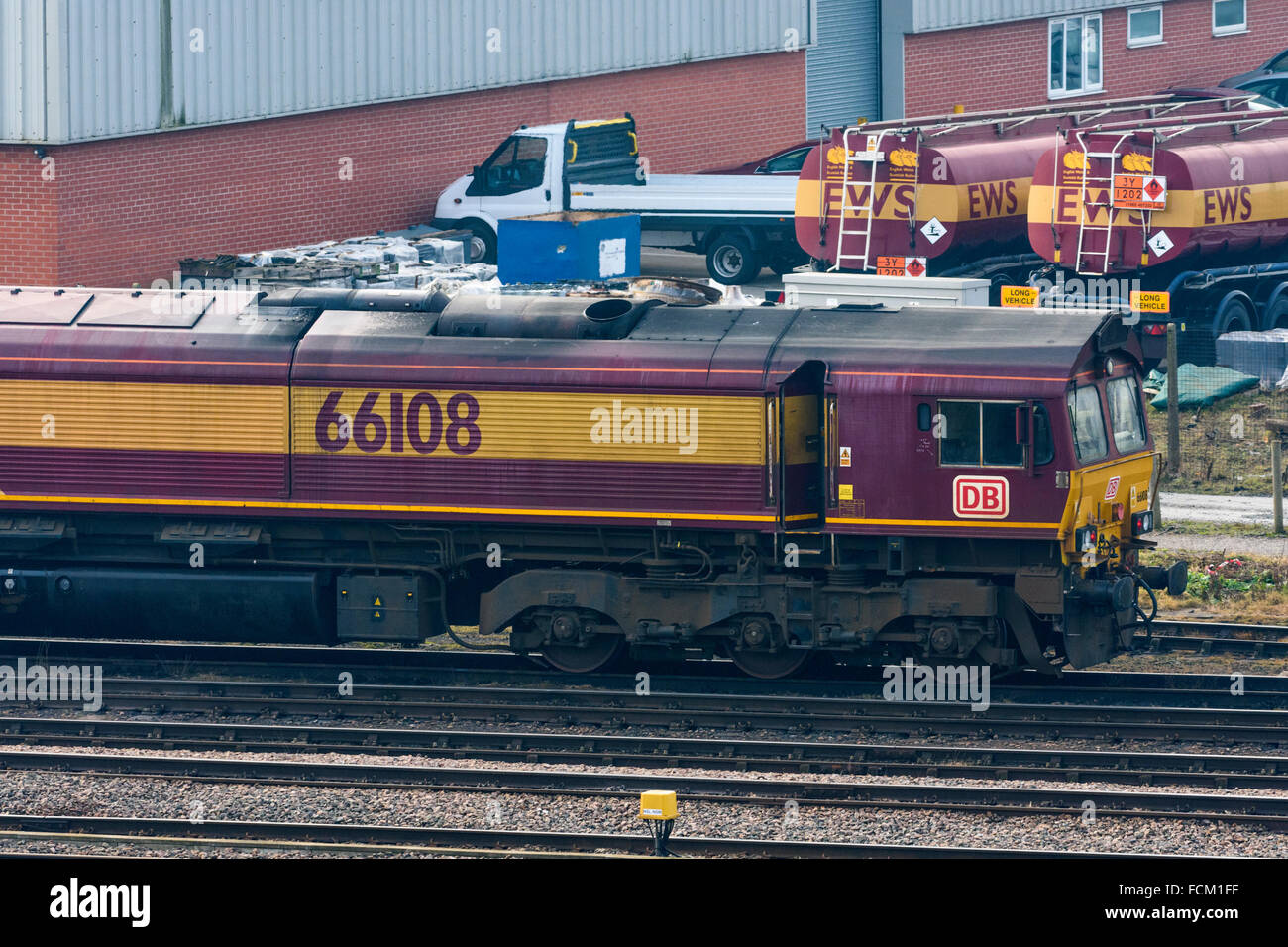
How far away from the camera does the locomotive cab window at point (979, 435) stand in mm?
17234

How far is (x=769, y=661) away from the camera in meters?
18.6

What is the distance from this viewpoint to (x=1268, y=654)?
19500 mm

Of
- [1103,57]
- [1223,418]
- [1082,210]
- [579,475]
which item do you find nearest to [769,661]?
[579,475]

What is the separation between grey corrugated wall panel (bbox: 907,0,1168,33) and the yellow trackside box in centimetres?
3422

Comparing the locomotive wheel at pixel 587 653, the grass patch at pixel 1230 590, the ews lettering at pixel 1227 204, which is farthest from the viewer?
Answer: the ews lettering at pixel 1227 204

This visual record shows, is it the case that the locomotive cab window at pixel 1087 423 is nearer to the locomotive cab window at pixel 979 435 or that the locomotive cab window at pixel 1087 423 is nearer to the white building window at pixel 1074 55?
the locomotive cab window at pixel 979 435

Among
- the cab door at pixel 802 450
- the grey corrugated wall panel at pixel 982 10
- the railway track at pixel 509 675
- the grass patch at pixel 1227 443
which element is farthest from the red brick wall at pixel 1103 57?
the cab door at pixel 802 450

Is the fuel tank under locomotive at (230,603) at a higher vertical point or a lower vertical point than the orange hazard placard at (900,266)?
lower

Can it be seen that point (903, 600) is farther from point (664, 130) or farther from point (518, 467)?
point (664, 130)

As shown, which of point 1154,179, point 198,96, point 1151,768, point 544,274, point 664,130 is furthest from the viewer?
point 664,130

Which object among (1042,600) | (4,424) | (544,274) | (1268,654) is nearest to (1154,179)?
(544,274)

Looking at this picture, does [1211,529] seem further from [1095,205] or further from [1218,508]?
[1095,205]

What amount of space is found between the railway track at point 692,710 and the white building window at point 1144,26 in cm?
3443

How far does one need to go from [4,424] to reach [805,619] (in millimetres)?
7785
